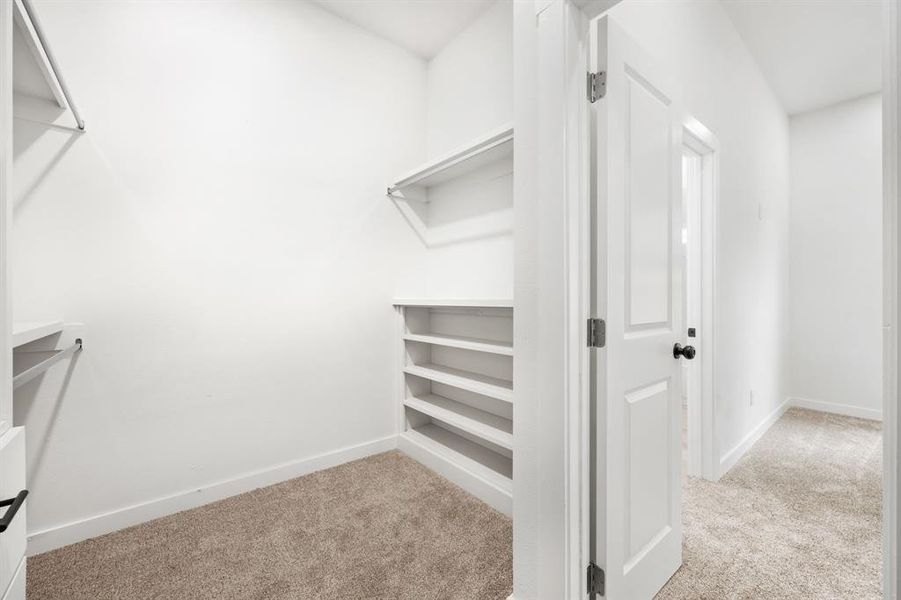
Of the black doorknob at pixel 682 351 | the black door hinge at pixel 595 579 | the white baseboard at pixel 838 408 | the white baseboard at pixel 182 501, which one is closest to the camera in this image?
the black door hinge at pixel 595 579

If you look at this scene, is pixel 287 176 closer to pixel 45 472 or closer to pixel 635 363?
pixel 45 472

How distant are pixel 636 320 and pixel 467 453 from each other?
1.45m

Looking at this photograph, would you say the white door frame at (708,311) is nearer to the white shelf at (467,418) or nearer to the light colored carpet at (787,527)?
the light colored carpet at (787,527)

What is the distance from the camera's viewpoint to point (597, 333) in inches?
47.9

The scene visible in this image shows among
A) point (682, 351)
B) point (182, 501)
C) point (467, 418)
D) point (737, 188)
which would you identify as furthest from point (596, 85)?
point (182, 501)

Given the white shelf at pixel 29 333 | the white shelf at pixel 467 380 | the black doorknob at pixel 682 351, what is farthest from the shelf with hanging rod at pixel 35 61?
the black doorknob at pixel 682 351

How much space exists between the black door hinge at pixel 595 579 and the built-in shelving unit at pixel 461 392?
69 cm

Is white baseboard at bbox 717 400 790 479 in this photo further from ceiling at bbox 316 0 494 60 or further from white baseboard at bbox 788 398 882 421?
ceiling at bbox 316 0 494 60

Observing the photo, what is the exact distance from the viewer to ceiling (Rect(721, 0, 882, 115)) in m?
2.46

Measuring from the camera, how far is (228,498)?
6.76 ft

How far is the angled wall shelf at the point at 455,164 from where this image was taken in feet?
6.52

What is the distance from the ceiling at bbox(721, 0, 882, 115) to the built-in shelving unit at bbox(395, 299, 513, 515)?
2634mm

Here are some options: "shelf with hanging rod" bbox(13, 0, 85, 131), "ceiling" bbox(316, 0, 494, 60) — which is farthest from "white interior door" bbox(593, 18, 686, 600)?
"shelf with hanging rod" bbox(13, 0, 85, 131)

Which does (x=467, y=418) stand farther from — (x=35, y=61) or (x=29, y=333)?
(x=35, y=61)
